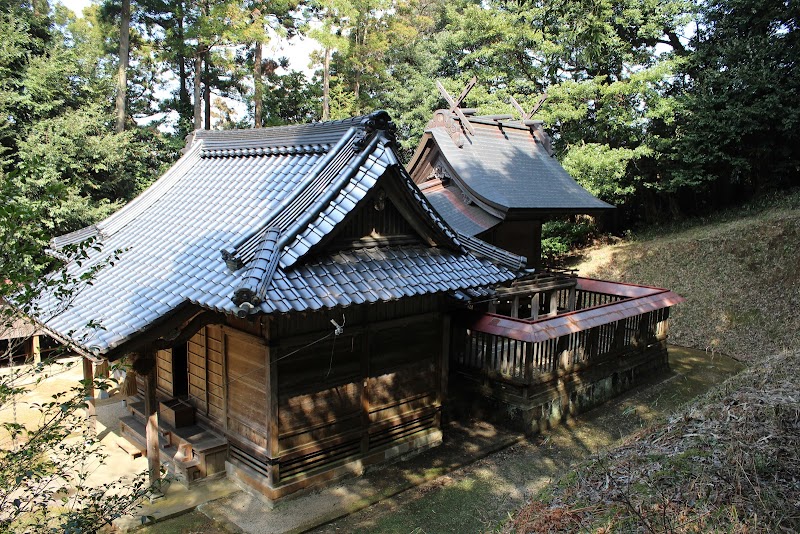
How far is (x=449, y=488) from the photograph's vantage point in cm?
769

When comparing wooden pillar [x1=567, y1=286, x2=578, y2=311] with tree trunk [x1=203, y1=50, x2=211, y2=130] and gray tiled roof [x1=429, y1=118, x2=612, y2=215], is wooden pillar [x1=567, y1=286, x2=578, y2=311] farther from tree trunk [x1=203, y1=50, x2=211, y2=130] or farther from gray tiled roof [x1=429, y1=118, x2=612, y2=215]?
tree trunk [x1=203, y1=50, x2=211, y2=130]

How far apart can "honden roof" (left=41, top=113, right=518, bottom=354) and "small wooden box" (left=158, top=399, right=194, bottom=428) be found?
6.67 ft

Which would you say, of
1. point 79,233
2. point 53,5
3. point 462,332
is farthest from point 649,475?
point 53,5

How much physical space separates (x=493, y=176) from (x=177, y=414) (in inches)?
390

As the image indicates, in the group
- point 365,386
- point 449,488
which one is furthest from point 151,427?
point 449,488

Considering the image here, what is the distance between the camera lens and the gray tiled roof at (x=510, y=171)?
13.8 meters

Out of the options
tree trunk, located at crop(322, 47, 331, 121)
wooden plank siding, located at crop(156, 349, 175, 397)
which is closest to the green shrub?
tree trunk, located at crop(322, 47, 331, 121)

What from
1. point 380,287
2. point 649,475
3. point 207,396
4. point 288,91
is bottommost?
point 207,396

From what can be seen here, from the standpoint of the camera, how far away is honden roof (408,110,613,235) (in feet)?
44.0

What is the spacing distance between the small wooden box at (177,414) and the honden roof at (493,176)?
713 cm

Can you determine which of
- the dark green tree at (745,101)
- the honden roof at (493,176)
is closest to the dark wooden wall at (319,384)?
the honden roof at (493,176)

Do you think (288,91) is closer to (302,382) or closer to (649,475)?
(302,382)

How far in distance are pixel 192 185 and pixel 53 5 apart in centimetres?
3254

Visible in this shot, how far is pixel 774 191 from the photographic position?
21.5m
